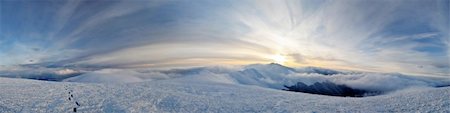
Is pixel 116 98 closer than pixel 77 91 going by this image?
Yes

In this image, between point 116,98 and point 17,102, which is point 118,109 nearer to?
point 116,98

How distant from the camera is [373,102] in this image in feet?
67.8

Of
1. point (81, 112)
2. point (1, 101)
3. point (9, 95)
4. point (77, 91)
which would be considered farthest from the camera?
point (77, 91)

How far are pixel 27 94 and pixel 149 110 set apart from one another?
785 centimetres

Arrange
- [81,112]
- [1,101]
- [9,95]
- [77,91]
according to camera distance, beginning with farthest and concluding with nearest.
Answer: [77,91] < [9,95] < [1,101] < [81,112]

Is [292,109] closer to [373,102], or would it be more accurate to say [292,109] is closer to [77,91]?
[373,102]

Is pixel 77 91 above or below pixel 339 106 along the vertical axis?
above

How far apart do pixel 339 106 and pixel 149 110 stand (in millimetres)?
11944

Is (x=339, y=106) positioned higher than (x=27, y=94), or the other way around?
(x=27, y=94)

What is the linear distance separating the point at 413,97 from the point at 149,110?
16617mm

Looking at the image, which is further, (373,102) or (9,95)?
(373,102)

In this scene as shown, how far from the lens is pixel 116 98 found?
59.5 ft

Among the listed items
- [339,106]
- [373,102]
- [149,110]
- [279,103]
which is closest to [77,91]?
[149,110]

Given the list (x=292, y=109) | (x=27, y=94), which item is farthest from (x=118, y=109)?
(x=292, y=109)
